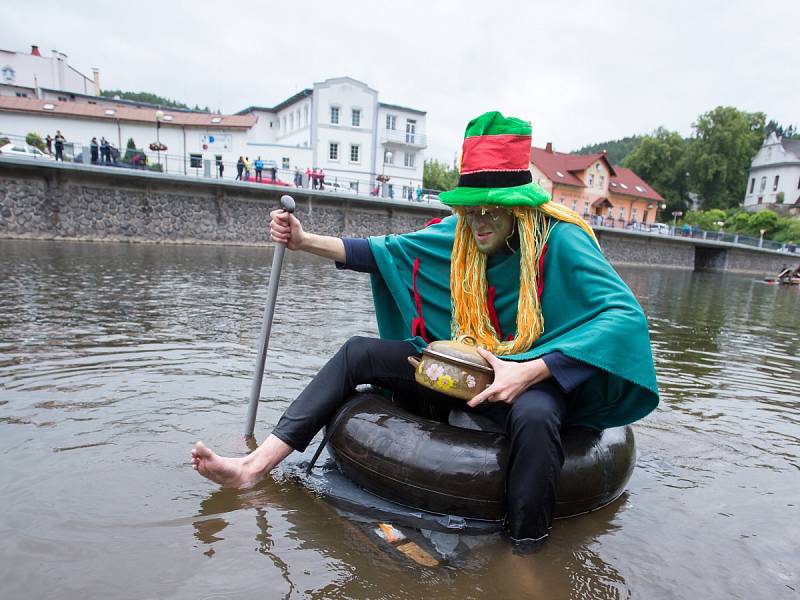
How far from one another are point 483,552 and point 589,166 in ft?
192

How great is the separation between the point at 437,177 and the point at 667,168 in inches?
1163

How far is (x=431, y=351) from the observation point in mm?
2529

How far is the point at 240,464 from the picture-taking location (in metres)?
2.56

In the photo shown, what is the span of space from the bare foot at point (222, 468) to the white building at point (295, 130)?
111 feet

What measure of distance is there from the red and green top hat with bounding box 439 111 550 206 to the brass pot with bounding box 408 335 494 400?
71 cm

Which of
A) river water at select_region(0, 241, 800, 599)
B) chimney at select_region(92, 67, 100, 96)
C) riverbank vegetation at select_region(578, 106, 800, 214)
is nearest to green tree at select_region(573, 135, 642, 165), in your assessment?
riverbank vegetation at select_region(578, 106, 800, 214)

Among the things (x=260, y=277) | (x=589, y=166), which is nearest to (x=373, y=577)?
(x=260, y=277)

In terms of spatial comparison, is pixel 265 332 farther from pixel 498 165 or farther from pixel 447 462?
pixel 498 165

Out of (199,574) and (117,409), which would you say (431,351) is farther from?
(117,409)

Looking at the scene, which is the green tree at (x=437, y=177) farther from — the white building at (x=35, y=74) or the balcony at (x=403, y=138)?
the white building at (x=35, y=74)

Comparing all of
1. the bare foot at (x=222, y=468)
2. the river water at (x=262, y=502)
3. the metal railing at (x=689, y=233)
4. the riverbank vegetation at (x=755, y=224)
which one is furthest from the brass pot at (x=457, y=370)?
the riverbank vegetation at (x=755, y=224)

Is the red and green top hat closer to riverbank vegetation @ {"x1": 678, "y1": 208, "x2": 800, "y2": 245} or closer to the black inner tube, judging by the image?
the black inner tube

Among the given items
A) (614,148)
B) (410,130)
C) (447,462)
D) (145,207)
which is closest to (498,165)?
(447,462)

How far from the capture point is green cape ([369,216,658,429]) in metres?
2.33
